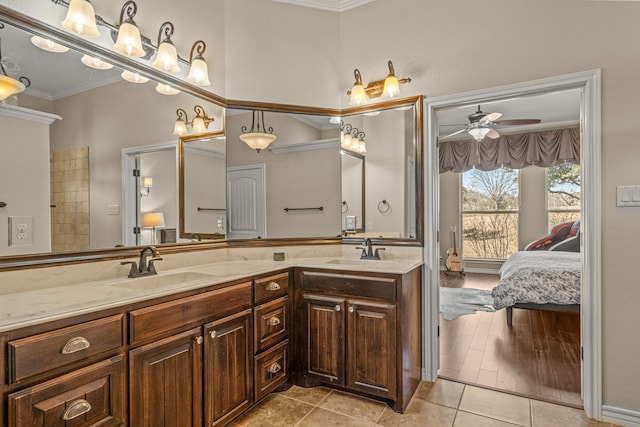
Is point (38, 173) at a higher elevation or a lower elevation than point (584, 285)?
higher

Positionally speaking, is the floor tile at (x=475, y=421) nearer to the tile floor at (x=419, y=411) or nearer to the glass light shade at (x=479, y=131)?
the tile floor at (x=419, y=411)

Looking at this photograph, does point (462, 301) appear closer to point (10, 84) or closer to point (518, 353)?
point (518, 353)

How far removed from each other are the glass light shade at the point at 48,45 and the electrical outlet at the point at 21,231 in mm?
818

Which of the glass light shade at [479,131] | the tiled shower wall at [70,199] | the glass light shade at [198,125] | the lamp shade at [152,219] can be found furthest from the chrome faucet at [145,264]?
the glass light shade at [479,131]

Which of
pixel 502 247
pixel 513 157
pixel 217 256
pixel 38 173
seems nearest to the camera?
pixel 38 173

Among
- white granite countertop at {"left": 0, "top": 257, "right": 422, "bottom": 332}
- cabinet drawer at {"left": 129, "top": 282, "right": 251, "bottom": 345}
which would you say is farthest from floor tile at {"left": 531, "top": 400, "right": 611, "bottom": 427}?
cabinet drawer at {"left": 129, "top": 282, "right": 251, "bottom": 345}

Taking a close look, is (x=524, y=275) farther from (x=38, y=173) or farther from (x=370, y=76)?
(x=38, y=173)

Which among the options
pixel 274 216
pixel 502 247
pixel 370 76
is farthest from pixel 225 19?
pixel 502 247

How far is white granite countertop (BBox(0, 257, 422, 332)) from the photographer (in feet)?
4.10

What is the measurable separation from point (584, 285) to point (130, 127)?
2874mm

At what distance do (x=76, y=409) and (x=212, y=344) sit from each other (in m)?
0.64

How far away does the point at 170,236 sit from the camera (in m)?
2.33

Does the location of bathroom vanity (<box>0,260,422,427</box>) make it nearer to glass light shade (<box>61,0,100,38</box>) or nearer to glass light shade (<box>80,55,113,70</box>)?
glass light shade (<box>80,55,113,70</box>)

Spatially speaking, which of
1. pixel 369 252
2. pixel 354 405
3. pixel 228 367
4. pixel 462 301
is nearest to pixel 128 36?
pixel 228 367
